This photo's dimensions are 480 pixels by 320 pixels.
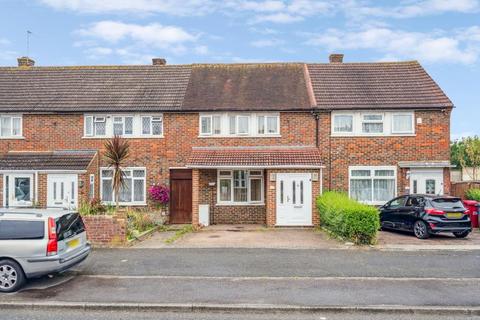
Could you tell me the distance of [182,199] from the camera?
61.9 ft

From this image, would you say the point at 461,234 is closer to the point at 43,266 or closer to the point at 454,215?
the point at 454,215

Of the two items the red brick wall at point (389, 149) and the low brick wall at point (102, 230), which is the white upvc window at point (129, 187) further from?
the red brick wall at point (389, 149)

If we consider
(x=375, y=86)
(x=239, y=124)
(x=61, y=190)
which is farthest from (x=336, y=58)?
(x=61, y=190)

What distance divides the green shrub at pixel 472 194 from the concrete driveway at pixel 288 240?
7.97 feet

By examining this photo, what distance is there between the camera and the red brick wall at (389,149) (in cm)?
1848

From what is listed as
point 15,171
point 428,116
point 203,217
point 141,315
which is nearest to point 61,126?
point 15,171

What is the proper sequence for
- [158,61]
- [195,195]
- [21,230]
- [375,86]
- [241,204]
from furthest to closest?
[158,61] < [375,86] < [241,204] < [195,195] < [21,230]

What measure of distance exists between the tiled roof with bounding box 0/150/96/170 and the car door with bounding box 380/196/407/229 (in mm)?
11563

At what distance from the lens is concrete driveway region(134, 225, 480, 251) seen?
42.0ft

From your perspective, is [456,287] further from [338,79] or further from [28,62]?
[28,62]

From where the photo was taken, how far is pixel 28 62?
76.7 ft

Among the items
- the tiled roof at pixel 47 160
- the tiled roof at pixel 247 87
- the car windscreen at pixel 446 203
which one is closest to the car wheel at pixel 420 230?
the car windscreen at pixel 446 203

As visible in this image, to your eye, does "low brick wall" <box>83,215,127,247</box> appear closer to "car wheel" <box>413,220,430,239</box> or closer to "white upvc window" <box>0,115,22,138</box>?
"white upvc window" <box>0,115,22,138</box>

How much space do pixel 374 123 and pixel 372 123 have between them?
83 millimetres
